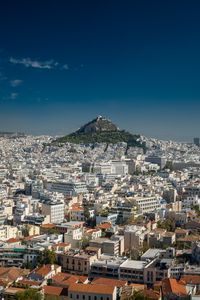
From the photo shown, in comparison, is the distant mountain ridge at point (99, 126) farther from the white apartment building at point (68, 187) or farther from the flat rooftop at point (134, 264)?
the flat rooftop at point (134, 264)

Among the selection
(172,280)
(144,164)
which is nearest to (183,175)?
(144,164)

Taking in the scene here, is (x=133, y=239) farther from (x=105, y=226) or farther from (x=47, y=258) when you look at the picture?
(x=47, y=258)

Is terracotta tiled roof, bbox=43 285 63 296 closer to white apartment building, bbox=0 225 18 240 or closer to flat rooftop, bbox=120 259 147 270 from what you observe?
flat rooftop, bbox=120 259 147 270

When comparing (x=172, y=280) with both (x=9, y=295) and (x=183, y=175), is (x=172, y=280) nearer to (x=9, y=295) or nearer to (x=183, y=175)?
(x=9, y=295)

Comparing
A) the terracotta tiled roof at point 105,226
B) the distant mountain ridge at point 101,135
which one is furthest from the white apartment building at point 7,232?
the distant mountain ridge at point 101,135

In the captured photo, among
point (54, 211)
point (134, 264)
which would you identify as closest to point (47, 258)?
point (134, 264)

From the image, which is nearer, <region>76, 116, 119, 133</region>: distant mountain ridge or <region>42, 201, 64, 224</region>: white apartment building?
<region>42, 201, 64, 224</region>: white apartment building

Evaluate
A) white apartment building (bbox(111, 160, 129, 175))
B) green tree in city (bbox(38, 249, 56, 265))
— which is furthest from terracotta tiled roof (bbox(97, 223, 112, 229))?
white apartment building (bbox(111, 160, 129, 175))
